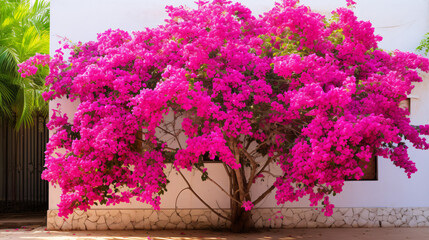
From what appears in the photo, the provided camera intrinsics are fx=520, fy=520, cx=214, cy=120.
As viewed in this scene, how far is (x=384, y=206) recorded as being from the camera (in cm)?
986

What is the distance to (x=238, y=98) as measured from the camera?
6805 mm

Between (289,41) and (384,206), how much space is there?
14.1 feet

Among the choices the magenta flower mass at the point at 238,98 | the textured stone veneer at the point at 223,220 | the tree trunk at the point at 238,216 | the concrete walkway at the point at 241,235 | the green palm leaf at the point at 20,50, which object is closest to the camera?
the magenta flower mass at the point at 238,98

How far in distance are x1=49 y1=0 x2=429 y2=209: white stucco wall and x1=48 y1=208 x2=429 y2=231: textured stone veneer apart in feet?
0.43

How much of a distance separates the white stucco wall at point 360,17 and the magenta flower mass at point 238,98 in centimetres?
151

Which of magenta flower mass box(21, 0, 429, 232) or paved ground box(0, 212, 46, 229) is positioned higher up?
magenta flower mass box(21, 0, 429, 232)

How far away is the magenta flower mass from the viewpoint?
6.48 meters

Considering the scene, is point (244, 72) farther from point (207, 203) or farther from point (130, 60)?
point (207, 203)

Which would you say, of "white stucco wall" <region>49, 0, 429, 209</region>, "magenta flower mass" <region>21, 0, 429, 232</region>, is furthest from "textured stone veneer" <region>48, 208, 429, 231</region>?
"magenta flower mass" <region>21, 0, 429, 232</region>

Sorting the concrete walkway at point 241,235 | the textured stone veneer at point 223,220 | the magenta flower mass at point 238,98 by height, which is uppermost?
the magenta flower mass at point 238,98

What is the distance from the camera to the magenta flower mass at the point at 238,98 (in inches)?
255

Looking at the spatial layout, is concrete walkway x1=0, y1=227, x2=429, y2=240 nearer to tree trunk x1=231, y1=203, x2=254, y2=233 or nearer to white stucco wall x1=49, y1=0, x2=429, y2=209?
tree trunk x1=231, y1=203, x2=254, y2=233

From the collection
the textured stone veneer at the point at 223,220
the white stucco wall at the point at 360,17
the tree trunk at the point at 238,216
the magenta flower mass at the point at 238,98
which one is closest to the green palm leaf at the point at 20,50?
Result: the white stucco wall at the point at 360,17

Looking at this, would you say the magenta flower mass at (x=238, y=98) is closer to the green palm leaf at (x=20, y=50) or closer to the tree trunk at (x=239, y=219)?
the tree trunk at (x=239, y=219)
